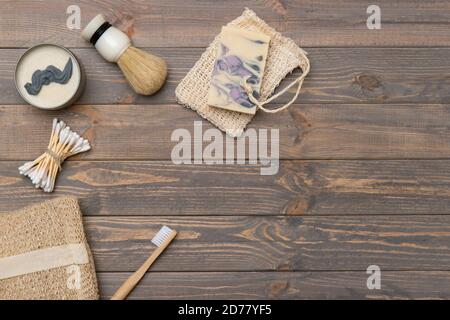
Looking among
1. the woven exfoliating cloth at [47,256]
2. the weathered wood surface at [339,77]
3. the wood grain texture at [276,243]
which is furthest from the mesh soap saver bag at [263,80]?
the woven exfoliating cloth at [47,256]

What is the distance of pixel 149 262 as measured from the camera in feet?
3.44

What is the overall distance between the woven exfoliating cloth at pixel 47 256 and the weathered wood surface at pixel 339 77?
22cm

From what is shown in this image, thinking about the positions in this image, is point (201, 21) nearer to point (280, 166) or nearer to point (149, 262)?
point (280, 166)

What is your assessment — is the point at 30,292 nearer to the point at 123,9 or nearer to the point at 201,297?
the point at 201,297

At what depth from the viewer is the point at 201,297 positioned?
1051mm

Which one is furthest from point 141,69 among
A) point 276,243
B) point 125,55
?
point 276,243

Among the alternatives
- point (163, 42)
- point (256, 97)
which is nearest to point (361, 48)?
point (256, 97)

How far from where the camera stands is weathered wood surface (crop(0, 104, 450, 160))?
107 centimetres

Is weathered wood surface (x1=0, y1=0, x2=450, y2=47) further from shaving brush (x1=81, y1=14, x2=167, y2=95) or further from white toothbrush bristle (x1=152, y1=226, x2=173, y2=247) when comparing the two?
white toothbrush bristle (x1=152, y1=226, x2=173, y2=247)

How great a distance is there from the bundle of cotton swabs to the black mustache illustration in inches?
2.8

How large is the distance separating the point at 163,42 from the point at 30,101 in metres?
0.27

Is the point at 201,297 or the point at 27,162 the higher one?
the point at 27,162

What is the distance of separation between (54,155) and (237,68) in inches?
A: 14.8

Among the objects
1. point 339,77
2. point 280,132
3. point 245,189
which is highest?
point 339,77
